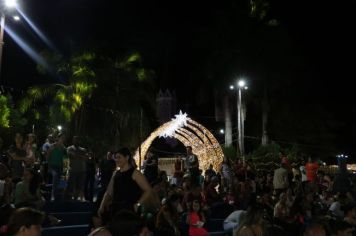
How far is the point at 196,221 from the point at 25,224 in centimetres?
682

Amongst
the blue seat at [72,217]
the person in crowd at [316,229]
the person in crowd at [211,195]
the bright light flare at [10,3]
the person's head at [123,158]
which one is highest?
the bright light flare at [10,3]

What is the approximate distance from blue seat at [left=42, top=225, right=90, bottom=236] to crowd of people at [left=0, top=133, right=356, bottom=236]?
223mm

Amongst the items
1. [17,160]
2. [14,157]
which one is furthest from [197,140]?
[14,157]

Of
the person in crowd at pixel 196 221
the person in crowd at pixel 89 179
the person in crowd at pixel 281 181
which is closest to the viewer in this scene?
the person in crowd at pixel 196 221

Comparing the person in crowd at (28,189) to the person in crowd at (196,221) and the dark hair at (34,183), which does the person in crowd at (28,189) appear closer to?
the dark hair at (34,183)

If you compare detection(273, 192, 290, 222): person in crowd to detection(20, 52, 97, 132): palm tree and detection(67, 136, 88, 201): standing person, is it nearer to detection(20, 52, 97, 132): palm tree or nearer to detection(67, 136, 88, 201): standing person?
detection(67, 136, 88, 201): standing person

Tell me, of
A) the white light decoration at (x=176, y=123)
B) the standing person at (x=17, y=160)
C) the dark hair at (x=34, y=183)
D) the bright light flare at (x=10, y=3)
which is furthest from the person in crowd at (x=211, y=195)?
the bright light flare at (x=10, y=3)

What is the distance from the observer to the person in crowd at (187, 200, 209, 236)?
10.3 metres

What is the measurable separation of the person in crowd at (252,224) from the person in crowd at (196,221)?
3.23 meters

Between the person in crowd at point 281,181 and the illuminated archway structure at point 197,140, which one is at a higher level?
the illuminated archway structure at point 197,140

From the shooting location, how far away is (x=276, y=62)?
36.2 meters

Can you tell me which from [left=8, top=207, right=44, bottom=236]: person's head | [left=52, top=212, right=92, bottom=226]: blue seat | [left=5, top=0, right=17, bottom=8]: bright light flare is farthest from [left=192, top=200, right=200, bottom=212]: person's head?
[left=8, top=207, right=44, bottom=236]: person's head

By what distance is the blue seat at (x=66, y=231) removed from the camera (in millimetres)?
9238

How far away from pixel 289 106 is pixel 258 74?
16.4 feet
